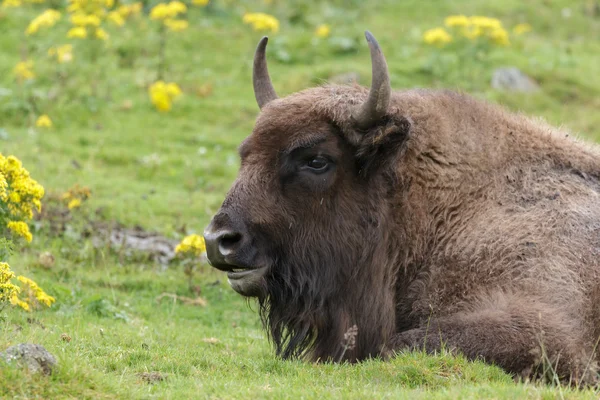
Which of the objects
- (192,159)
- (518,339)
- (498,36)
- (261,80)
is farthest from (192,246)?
(498,36)

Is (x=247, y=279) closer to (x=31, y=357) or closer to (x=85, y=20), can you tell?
(x=31, y=357)

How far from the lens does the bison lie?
6758 mm

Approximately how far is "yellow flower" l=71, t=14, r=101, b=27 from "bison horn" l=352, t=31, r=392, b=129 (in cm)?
1009

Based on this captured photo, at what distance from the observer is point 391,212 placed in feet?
23.7

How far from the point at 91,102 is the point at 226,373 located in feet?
35.7

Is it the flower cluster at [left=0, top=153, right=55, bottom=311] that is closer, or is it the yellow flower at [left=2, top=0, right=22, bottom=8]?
the flower cluster at [left=0, top=153, right=55, bottom=311]

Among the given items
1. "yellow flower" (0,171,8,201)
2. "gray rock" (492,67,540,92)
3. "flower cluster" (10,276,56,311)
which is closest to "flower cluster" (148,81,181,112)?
"gray rock" (492,67,540,92)

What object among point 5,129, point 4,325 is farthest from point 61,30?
point 4,325

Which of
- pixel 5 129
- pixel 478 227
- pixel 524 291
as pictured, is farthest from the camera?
pixel 5 129

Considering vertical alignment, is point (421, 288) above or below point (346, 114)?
below

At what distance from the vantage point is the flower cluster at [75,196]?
436 inches

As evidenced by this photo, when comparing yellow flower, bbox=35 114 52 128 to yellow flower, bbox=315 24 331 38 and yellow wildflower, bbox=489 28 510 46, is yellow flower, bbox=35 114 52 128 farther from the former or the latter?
yellow wildflower, bbox=489 28 510 46

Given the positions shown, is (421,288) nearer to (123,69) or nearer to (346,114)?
(346,114)

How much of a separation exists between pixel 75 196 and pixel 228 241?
5.18 meters
